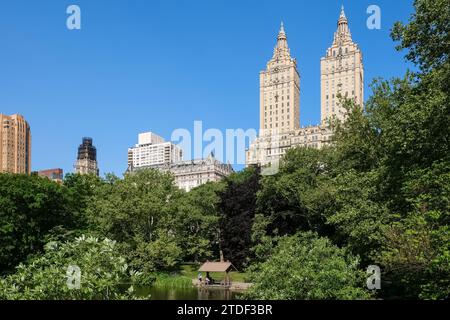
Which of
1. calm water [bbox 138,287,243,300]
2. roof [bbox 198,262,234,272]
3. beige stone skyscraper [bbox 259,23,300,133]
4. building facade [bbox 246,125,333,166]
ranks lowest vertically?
calm water [bbox 138,287,243,300]

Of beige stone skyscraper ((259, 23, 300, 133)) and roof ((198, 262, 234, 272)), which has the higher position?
beige stone skyscraper ((259, 23, 300, 133))

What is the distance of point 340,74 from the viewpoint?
149 metres

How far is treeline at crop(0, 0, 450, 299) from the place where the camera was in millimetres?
15180

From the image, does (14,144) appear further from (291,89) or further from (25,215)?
→ (25,215)

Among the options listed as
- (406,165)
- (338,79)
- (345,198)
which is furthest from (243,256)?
(338,79)

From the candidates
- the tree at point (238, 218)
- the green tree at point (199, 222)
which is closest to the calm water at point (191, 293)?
the tree at point (238, 218)

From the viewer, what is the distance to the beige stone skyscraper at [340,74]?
147m

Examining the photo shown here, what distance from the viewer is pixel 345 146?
29.7 metres

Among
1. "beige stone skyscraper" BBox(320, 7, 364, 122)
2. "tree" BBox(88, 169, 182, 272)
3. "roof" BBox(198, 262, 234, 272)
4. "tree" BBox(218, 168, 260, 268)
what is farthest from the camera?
"beige stone skyscraper" BBox(320, 7, 364, 122)

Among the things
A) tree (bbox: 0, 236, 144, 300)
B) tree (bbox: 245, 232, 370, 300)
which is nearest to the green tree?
tree (bbox: 245, 232, 370, 300)

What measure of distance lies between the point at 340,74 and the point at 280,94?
19726 millimetres

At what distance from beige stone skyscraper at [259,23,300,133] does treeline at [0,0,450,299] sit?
96354mm

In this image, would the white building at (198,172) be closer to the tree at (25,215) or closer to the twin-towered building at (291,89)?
the twin-towered building at (291,89)

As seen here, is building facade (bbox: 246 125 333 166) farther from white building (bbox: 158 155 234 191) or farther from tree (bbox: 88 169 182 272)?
tree (bbox: 88 169 182 272)
